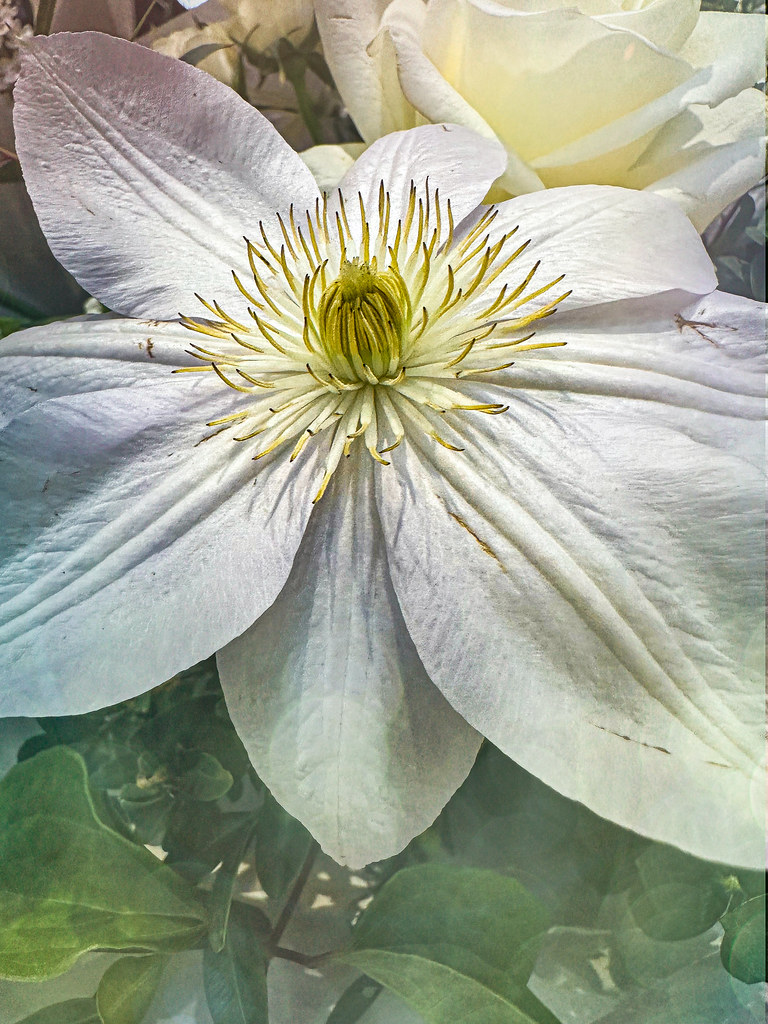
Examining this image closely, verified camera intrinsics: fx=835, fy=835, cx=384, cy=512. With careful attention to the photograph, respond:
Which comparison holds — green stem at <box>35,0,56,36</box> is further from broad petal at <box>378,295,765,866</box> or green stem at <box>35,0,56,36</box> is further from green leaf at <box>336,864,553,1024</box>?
green leaf at <box>336,864,553,1024</box>

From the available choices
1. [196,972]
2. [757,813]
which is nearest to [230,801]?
[196,972]

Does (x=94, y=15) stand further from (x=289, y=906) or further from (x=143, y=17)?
(x=289, y=906)

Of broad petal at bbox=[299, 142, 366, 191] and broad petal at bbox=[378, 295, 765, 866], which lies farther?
broad petal at bbox=[299, 142, 366, 191]

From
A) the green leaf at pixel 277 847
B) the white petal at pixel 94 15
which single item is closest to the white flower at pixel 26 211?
the white petal at pixel 94 15

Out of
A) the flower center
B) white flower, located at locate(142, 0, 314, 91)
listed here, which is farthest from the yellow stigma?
white flower, located at locate(142, 0, 314, 91)

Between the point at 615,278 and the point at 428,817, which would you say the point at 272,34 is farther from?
the point at 428,817
